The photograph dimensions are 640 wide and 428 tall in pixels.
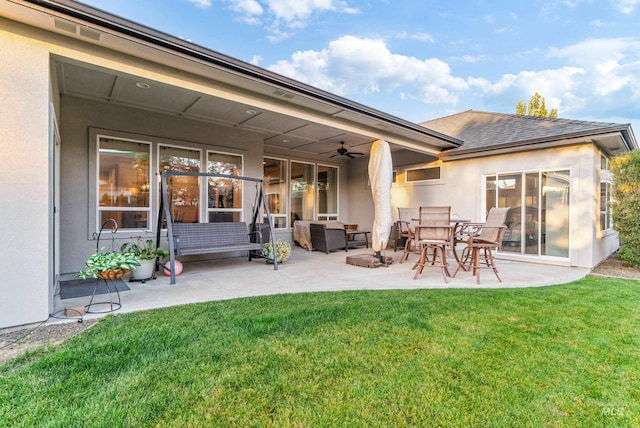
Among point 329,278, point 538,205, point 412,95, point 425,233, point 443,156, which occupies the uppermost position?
point 412,95

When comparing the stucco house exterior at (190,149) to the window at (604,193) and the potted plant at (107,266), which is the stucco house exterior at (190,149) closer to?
the window at (604,193)

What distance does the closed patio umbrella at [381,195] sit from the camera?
6274 mm

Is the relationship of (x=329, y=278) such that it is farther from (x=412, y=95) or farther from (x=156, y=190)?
(x=412, y=95)

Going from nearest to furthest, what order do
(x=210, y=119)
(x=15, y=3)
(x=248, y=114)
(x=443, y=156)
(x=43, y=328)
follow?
(x=15, y=3)
(x=43, y=328)
(x=248, y=114)
(x=210, y=119)
(x=443, y=156)

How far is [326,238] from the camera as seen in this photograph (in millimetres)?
8141

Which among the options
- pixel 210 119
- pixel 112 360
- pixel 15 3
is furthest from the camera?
pixel 210 119

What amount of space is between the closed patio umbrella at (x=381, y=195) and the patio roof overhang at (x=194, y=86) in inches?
22.8

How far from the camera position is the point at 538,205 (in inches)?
267

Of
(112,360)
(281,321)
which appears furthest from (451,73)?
(112,360)

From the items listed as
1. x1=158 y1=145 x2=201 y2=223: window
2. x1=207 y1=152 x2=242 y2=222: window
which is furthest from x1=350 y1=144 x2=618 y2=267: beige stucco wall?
x1=158 y1=145 x2=201 y2=223: window

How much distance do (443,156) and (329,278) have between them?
17.4 feet

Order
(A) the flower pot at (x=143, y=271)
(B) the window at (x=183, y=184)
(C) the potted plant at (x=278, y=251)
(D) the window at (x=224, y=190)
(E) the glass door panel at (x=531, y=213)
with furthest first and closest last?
(D) the window at (x=224, y=190)
(E) the glass door panel at (x=531, y=213)
(B) the window at (x=183, y=184)
(C) the potted plant at (x=278, y=251)
(A) the flower pot at (x=143, y=271)

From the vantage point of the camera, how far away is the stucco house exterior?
2881mm

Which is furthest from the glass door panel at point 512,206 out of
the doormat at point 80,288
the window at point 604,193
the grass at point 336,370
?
the doormat at point 80,288
